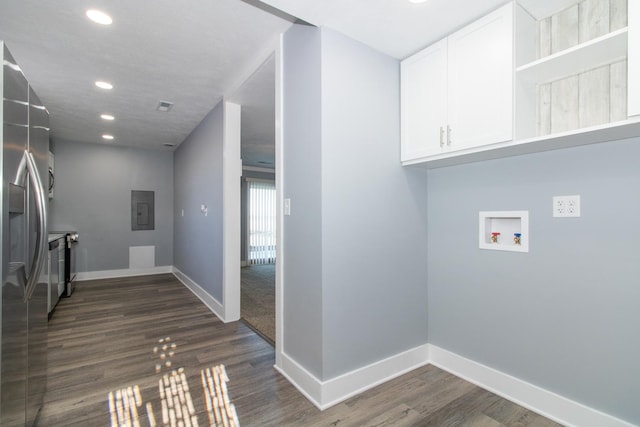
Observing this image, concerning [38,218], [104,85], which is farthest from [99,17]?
[38,218]

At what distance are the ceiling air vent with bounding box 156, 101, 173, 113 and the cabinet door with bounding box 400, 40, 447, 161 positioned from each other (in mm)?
2836

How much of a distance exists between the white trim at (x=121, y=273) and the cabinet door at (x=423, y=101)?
5.88 metres

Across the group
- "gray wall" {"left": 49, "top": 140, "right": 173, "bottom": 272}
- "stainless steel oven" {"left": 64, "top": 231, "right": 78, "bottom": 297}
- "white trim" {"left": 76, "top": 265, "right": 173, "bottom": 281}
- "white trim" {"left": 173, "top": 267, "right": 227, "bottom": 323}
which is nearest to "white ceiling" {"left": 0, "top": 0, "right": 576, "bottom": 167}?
"stainless steel oven" {"left": 64, "top": 231, "right": 78, "bottom": 297}

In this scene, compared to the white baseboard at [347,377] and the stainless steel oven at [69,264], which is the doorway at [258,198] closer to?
the white baseboard at [347,377]

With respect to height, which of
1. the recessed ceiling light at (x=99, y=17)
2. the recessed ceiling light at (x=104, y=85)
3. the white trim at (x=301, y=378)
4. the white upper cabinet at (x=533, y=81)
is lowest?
the white trim at (x=301, y=378)

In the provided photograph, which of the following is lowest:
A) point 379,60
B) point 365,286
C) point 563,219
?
point 365,286

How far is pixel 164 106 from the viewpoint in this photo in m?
3.86

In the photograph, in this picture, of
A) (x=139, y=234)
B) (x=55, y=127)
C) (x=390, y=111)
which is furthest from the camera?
(x=139, y=234)

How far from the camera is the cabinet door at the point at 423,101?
6.98ft

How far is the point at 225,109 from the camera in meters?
3.55

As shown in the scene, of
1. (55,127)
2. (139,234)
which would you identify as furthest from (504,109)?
(139,234)

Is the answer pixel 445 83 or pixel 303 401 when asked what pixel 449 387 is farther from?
pixel 445 83

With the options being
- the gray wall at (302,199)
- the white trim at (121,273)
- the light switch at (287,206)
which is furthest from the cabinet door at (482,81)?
the white trim at (121,273)

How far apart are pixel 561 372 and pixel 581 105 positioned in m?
1.56
